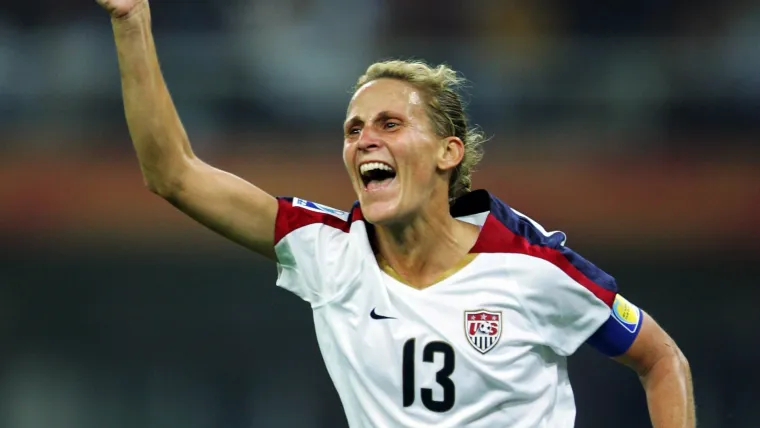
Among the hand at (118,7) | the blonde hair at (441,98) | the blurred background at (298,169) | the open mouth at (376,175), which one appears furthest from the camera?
the blurred background at (298,169)

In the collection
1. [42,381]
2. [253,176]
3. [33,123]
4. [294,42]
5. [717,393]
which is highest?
[294,42]

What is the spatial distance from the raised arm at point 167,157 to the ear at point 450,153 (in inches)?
19.4

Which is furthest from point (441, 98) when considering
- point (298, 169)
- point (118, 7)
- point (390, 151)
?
point (298, 169)

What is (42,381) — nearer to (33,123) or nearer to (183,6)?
(33,123)

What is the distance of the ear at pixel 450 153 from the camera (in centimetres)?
292

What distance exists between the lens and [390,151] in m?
2.79

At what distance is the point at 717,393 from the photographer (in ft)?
18.2

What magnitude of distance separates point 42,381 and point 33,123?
6.67 feet

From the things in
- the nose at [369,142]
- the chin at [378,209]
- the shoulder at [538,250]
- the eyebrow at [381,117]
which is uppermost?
the eyebrow at [381,117]

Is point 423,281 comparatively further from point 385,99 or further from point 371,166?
point 385,99

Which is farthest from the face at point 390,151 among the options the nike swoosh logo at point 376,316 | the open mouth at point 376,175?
the nike swoosh logo at point 376,316

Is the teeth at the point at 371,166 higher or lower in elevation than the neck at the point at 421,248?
higher

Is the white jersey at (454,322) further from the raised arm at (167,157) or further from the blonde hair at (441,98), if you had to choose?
the blonde hair at (441,98)

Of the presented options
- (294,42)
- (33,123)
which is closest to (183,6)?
(294,42)
